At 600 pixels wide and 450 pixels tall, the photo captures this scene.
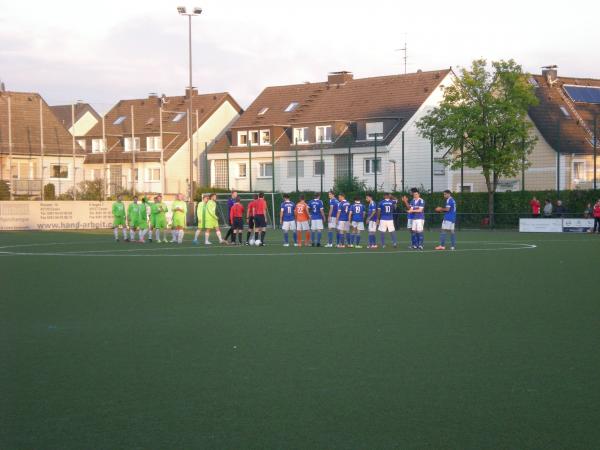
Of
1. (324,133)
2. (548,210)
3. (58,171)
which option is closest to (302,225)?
(548,210)

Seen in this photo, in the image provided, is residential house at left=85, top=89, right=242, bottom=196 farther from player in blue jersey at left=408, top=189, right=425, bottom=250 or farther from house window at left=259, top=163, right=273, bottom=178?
player in blue jersey at left=408, top=189, right=425, bottom=250

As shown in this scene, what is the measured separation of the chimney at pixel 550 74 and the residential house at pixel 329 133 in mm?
6375

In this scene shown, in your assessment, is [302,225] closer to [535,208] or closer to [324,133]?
[535,208]

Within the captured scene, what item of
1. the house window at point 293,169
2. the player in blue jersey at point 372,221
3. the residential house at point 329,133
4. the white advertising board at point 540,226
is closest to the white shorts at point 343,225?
the player in blue jersey at point 372,221

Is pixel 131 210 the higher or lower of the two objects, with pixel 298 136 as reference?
lower

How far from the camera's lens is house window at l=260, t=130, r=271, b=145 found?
2525 inches

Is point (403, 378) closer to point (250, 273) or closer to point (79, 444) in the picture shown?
point (79, 444)

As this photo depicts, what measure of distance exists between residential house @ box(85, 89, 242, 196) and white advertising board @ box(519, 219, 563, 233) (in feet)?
102

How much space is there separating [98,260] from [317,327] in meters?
12.8

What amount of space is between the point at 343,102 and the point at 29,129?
2254 cm

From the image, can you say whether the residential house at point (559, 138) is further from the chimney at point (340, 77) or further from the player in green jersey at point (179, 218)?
the player in green jersey at point (179, 218)

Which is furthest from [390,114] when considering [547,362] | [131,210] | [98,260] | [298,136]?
[547,362]

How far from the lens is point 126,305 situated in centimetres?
1261

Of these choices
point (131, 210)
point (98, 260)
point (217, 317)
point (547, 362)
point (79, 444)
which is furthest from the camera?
point (131, 210)
